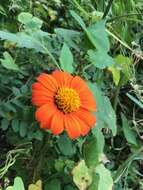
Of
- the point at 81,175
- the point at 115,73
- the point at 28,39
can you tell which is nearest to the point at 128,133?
the point at 115,73

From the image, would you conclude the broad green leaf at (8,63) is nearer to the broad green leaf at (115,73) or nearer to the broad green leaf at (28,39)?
the broad green leaf at (28,39)

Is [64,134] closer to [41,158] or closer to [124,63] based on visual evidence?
[41,158]

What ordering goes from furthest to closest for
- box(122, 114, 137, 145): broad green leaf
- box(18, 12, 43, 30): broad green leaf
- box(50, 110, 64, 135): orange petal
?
box(122, 114, 137, 145): broad green leaf < box(18, 12, 43, 30): broad green leaf < box(50, 110, 64, 135): orange petal

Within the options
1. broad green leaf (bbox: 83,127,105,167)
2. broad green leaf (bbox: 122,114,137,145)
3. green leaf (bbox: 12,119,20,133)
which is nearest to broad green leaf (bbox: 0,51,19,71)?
green leaf (bbox: 12,119,20,133)

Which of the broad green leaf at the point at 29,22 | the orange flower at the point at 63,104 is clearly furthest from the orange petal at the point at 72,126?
the broad green leaf at the point at 29,22

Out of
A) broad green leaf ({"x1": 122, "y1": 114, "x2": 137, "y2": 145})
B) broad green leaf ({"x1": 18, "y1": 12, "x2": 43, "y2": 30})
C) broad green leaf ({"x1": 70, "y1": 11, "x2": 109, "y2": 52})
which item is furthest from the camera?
broad green leaf ({"x1": 122, "y1": 114, "x2": 137, "y2": 145})

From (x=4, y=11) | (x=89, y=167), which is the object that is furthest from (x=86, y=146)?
(x=4, y=11)

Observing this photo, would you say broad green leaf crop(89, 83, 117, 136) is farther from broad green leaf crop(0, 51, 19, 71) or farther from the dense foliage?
broad green leaf crop(0, 51, 19, 71)
